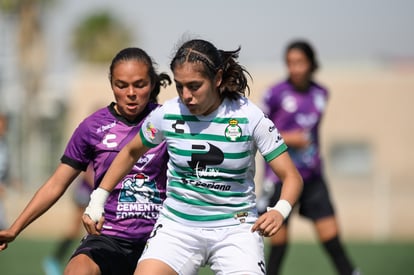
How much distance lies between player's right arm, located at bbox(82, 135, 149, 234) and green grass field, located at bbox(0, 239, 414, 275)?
6.12 metres

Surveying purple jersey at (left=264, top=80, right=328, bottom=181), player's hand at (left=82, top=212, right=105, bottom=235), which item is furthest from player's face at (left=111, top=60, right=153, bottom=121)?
purple jersey at (left=264, top=80, right=328, bottom=181)

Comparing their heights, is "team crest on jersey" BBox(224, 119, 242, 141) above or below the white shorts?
above

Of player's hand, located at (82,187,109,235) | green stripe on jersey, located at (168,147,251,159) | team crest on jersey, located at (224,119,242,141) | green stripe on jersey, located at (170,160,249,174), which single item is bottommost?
player's hand, located at (82,187,109,235)

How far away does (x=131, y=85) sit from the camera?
5980mm

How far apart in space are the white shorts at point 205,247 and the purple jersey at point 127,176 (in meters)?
0.38

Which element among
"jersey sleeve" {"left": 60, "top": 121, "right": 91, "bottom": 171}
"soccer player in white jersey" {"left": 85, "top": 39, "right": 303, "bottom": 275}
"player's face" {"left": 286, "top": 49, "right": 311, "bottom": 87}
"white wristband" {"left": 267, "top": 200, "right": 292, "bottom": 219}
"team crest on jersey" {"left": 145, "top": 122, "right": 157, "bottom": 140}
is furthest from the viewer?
"player's face" {"left": 286, "top": 49, "right": 311, "bottom": 87}

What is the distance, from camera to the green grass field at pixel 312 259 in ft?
40.0

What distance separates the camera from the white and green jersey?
5.57 meters

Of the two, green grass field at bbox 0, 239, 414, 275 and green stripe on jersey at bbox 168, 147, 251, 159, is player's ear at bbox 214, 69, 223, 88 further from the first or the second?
green grass field at bbox 0, 239, 414, 275

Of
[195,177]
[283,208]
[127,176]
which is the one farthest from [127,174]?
[283,208]

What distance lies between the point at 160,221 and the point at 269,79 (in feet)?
84.8

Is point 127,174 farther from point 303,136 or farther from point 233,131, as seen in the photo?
point 303,136

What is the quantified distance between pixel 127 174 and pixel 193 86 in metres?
0.82

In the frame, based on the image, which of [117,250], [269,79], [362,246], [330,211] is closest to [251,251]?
[117,250]
